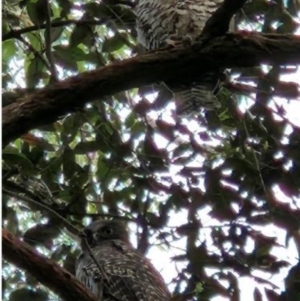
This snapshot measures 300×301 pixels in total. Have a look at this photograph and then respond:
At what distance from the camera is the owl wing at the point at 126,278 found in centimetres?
231

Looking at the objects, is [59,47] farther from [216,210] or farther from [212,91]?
[216,210]

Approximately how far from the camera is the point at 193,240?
6.11ft

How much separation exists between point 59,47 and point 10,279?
0.60 metres

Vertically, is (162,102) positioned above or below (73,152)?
above

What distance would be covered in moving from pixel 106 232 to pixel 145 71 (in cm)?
147

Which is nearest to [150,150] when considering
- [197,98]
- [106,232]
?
[197,98]

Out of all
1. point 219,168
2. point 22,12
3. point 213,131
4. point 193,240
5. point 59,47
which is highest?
point 22,12

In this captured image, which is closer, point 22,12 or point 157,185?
point 157,185

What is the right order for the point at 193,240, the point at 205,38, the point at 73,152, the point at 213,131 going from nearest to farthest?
the point at 205,38 → the point at 193,240 → the point at 73,152 → the point at 213,131

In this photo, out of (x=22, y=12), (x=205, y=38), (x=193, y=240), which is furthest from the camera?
(x=22, y=12)

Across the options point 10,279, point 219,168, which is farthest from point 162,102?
point 10,279

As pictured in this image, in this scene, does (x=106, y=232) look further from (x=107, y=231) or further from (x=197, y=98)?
(x=197, y=98)

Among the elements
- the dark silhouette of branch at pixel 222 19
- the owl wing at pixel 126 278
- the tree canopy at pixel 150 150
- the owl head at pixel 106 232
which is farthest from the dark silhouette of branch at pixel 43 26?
the owl head at pixel 106 232

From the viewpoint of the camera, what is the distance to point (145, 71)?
1.59 m
